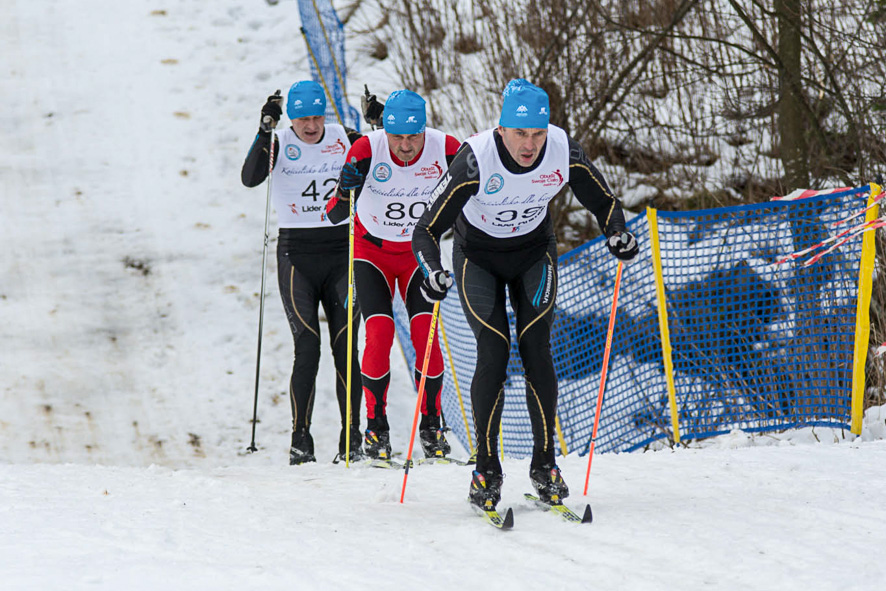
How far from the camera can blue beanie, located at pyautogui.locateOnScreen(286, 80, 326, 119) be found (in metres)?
5.77

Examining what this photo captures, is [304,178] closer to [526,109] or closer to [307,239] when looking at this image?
[307,239]

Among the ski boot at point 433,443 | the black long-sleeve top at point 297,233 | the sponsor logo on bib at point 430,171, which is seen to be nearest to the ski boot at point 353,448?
the ski boot at point 433,443

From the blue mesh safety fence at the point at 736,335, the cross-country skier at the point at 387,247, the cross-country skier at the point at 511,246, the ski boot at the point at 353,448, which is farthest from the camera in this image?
Answer: the ski boot at the point at 353,448

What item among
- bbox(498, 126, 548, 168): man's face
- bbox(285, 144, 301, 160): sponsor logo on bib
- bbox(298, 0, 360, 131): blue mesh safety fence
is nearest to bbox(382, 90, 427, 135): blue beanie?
bbox(285, 144, 301, 160): sponsor logo on bib

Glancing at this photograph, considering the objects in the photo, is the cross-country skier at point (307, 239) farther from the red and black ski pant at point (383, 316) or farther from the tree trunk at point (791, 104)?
the tree trunk at point (791, 104)

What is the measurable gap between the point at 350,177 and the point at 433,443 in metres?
1.61

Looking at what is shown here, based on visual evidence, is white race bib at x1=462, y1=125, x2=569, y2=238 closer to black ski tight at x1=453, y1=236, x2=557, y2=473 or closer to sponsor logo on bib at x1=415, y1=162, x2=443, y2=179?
black ski tight at x1=453, y1=236, x2=557, y2=473

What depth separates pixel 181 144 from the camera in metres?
12.2

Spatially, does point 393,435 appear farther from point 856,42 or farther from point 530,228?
point 856,42

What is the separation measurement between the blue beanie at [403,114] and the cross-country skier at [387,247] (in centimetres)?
10

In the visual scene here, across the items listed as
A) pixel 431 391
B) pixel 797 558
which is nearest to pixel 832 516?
pixel 797 558

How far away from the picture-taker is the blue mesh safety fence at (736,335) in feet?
17.7

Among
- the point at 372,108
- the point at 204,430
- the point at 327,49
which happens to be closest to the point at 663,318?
the point at 372,108

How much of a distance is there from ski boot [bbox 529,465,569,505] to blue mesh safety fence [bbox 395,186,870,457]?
1857 millimetres
